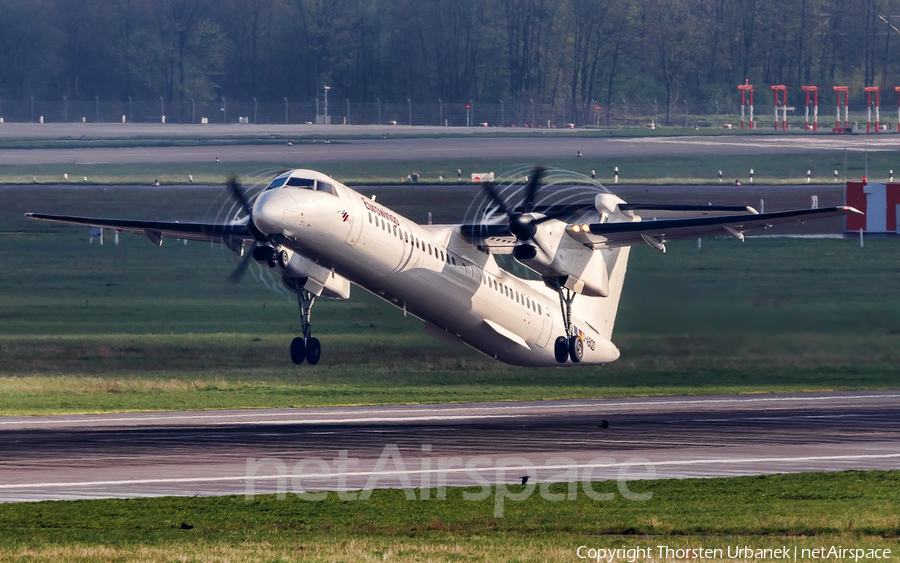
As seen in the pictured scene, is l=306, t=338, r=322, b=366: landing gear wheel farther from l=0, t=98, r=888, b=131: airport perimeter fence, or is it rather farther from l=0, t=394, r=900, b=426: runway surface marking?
l=0, t=98, r=888, b=131: airport perimeter fence

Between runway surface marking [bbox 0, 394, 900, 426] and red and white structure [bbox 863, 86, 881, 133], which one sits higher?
red and white structure [bbox 863, 86, 881, 133]

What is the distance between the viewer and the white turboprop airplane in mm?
32188

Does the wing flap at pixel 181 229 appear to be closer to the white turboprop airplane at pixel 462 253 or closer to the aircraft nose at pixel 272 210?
the white turboprop airplane at pixel 462 253

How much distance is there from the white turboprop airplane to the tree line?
2579 inches

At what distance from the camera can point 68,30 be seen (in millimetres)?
102938

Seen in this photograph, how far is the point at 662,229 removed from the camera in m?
37.7

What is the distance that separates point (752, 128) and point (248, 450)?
82.1 m

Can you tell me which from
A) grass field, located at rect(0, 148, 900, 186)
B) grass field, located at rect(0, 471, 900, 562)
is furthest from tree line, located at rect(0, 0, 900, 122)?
grass field, located at rect(0, 471, 900, 562)

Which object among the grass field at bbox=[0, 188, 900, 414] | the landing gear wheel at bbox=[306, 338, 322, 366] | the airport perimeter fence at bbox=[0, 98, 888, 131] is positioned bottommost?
the grass field at bbox=[0, 188, 900, 414]

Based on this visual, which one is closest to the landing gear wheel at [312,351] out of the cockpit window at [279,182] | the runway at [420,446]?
the runway at [420,446]

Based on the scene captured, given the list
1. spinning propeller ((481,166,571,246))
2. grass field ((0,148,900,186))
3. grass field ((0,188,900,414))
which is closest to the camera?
spinning propeller ((481,166,571,246))

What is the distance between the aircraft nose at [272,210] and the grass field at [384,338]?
33.9ft

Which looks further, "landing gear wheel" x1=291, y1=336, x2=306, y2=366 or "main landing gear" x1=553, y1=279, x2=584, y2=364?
"main landing gear" x1=553, y1=279, x2=584, y2=364

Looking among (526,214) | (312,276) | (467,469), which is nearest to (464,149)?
(526,214)
